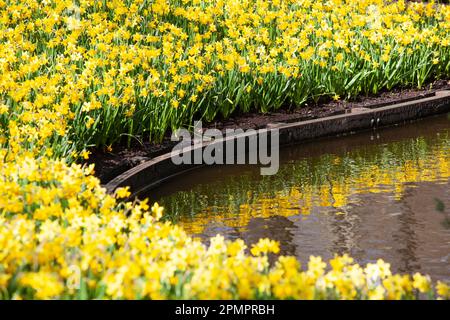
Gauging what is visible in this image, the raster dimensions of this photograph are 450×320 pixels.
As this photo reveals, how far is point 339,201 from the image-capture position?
283 inches

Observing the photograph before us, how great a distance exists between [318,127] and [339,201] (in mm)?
2351

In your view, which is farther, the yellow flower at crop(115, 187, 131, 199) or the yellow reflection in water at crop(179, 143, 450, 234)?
the yellow reflection in water at crop(179, 143, 450, 234)

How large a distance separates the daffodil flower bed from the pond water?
350 mm

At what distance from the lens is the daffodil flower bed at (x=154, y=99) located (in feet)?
12.7

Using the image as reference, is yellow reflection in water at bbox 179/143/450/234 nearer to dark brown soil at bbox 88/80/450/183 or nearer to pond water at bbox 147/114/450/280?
pond water at bbox 147/114/450/280

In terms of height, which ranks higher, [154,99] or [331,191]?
[154,99]

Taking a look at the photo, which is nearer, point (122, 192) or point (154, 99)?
point (122, 192)

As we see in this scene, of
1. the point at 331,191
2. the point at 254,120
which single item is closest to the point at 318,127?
the point at 254,120

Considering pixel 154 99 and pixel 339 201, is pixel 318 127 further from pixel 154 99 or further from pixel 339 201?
pixel 339 201

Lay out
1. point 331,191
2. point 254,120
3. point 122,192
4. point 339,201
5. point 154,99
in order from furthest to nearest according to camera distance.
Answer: point 254,120
point 154,99
point 331,191
point 339,201
point 122,192

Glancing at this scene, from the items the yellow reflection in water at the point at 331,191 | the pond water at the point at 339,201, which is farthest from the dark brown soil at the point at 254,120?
the yellow reflection in water at the point at 331,191

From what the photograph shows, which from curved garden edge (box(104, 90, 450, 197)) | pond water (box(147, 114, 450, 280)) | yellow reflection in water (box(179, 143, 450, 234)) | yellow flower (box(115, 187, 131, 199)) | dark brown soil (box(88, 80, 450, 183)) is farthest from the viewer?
dark brown soil (box(88, 80, 450, 183))

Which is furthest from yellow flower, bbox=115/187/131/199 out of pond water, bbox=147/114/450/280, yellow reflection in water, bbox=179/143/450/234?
yellow reflection in water, bbox=179/143/450/234

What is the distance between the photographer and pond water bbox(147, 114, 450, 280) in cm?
611
